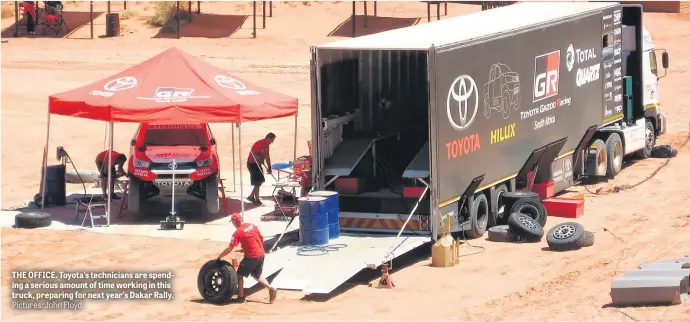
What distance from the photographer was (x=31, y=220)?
21.6m

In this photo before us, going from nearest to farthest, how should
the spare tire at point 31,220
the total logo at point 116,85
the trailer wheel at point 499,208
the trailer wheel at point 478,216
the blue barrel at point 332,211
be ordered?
the blue barrel at point 332,211
the trailer wheel at point 478,216
the trailer wheel at point 499,208
the spare tire at point 31,220
the total logo at point 116,85

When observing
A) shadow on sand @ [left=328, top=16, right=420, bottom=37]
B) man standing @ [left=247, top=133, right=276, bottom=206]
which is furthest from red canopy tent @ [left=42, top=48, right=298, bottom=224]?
shadow on sand @ [left=328, top=16, right=420, bottom=37]

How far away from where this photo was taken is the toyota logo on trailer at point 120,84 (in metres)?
21.9

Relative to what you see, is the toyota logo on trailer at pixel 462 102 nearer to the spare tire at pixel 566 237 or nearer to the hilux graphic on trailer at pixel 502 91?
the hilux graphic on trailer at pixel 502 91

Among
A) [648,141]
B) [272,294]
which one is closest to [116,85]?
[272,294]

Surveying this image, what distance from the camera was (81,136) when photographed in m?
30.9

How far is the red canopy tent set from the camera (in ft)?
69.4

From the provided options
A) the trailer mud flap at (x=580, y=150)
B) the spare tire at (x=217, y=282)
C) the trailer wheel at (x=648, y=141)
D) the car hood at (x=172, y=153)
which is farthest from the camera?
the trailer wheel at (x=648, y=141)

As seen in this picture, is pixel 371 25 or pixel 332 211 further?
pixel 371 25

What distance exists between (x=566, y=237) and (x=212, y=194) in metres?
6.14

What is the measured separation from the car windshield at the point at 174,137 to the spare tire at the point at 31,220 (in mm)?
2213

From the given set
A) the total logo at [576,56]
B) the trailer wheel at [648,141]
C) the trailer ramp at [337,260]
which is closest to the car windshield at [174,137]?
the trailer ramp at [337,260]

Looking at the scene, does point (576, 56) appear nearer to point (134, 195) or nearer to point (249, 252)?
point (134, 195)

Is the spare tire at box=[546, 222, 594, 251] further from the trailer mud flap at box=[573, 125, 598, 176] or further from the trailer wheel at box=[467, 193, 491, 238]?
the trailer mud flap at box=[573, 125, 598, 176]
